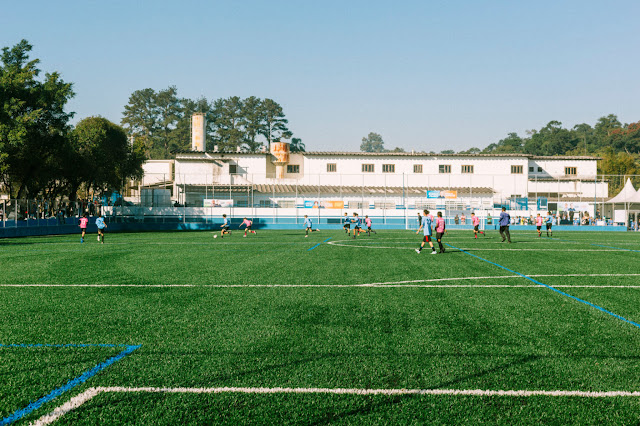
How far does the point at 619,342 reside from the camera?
6.27 metres

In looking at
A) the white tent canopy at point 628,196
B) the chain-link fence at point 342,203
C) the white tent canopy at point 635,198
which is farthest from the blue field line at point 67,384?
the white tent canopy at point 628,196

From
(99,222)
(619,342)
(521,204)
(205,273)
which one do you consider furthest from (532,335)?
(521,204)

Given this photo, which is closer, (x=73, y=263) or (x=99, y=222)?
(x=73, y=263)

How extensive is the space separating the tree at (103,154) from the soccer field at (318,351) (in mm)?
36333

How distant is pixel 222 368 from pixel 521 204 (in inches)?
2074

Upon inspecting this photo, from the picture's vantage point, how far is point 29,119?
34.6 metres

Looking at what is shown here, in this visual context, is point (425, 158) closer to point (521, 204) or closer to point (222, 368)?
point (521, 204)

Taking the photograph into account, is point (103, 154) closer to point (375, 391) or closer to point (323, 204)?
point (323, 204)

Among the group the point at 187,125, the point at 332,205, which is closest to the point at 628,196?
the point at 332,205

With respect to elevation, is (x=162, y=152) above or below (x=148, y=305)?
above

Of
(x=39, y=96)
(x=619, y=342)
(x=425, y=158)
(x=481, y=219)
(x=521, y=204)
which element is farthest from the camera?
(x=425, y=158)

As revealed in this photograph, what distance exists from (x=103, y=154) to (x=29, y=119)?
1124 cm

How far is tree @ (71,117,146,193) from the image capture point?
45.0 meters

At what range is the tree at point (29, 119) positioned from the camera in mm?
34062
